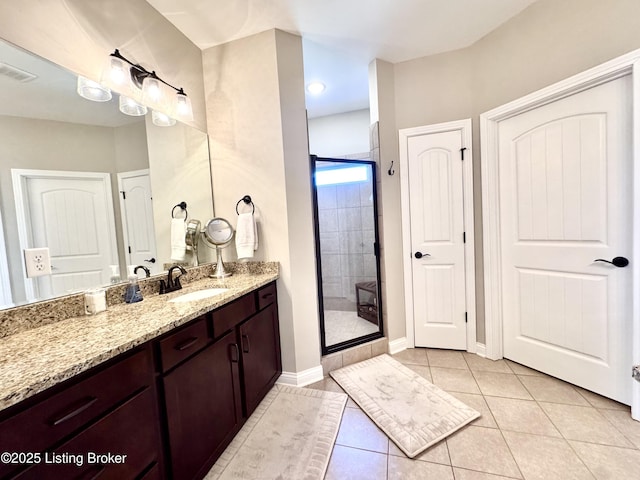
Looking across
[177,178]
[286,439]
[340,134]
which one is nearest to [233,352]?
[286,439]

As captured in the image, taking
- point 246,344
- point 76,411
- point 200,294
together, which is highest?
point 200,294

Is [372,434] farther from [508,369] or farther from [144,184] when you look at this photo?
[144,184]

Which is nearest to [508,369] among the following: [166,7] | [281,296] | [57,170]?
[281,296]

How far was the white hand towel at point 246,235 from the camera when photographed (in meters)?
1.98

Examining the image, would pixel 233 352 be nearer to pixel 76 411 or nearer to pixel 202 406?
pixel 202 406

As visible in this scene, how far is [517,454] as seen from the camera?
4.52ft

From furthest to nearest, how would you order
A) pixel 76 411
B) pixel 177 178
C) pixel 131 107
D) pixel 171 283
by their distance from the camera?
pixel 177 178, pixel 171 283, pixel 131 107, pixel 76 411

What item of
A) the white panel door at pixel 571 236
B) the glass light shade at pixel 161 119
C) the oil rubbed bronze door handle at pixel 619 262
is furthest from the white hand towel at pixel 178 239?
the oil rubbed bronze door handle at pixel 619 262

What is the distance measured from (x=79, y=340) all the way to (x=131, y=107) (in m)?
1.34

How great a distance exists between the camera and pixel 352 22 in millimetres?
1960

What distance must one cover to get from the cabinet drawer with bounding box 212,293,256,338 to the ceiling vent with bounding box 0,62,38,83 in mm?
1302

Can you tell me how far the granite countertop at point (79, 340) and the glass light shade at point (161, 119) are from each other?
115cm

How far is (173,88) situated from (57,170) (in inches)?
37.5

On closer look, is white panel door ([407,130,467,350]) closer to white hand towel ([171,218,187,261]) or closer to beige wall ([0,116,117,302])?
white hand towel ([171,218,187,261])
